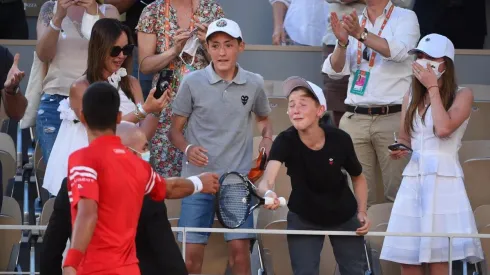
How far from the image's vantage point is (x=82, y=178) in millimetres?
4891

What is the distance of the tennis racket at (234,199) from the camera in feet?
20.0

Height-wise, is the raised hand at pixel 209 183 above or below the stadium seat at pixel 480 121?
above

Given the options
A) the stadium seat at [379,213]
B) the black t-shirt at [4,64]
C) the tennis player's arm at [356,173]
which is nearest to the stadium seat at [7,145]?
the black t-shirt at [4,64]

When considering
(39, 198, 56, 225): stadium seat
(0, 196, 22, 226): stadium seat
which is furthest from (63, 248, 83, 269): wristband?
(0, 196, 22, 226): stadium seat

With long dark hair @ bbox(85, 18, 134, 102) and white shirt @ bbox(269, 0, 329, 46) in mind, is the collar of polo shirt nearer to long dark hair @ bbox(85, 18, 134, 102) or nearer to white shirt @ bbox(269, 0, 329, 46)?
long dark hair @ bbox(85, 18, 134, 102)

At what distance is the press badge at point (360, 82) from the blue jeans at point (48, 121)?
1970mm

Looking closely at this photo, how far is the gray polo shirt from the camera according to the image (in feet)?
22.6

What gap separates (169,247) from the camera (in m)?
5.52

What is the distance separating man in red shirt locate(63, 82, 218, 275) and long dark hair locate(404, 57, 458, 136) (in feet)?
8.22

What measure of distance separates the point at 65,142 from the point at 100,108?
1.70 metres

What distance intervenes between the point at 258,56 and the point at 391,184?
2.07 metres

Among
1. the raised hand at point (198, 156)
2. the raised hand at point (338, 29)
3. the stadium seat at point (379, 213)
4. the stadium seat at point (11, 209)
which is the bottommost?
the stadium seat at point (11, 209)

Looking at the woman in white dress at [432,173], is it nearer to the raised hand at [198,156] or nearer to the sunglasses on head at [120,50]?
the raised hand at [198,156]

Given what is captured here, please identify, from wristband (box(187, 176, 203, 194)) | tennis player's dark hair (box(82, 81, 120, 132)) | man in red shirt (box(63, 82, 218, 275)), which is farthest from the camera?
wristband (box(187, 176, 203, 194))
